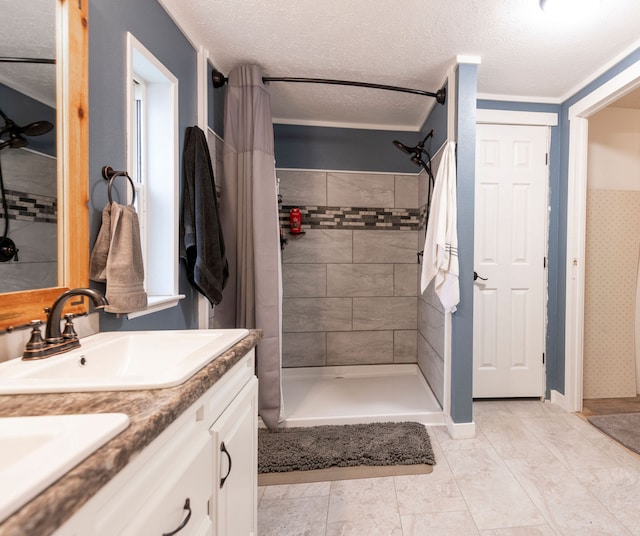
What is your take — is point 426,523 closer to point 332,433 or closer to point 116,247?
point 332,433

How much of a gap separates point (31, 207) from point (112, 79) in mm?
609

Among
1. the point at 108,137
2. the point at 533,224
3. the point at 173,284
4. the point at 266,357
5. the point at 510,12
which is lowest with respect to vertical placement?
the point at 266,357

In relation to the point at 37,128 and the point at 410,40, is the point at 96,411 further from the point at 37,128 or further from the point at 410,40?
the point at 410,40

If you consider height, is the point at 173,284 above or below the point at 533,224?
below

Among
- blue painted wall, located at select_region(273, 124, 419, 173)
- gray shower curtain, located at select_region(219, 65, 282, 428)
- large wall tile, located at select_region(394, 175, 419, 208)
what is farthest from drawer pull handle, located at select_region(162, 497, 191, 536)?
large wall tile, located at select_region(394, 175, 419, 208)

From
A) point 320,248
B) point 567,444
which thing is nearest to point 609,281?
point 567,444

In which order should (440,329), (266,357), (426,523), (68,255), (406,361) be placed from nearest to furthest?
(68,255) < (426,523) < (266,357) < (440,329) < (406,361)

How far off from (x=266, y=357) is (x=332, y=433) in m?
0.66

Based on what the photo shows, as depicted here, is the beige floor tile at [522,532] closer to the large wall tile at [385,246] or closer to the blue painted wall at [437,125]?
the large wall tile at [385,246]

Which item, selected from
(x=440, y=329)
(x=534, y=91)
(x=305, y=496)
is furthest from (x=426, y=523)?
(x=534, y=91)

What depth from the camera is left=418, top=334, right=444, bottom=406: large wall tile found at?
6.94 ft

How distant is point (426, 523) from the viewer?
1.32 metres

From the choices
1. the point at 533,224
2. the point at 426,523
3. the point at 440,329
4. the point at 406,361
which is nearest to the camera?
the point at 426,523

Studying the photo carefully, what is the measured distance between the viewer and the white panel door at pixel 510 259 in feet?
7.61
